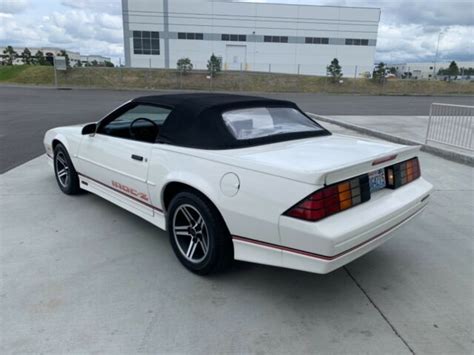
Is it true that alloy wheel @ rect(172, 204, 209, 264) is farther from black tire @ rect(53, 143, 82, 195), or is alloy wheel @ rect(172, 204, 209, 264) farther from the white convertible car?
black tire @ rect(53, 143, 82, 195)

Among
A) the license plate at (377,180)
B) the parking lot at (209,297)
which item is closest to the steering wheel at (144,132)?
the parking lot at (209,297)

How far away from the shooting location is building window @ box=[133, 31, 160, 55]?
161 ft

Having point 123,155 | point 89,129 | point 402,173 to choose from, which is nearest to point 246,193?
point 402,173

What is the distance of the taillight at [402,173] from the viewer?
2.99 meters

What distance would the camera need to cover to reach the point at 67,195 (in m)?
5.01

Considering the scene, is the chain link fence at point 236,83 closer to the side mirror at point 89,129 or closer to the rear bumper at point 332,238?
the side mirror at point 89,129

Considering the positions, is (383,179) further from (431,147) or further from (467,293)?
(431,147)

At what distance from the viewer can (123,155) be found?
3.72 metres

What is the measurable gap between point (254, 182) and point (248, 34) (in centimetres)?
5220

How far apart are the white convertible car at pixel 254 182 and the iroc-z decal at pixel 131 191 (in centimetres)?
1

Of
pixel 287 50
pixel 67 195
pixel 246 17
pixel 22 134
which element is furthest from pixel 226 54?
pixel 67 195

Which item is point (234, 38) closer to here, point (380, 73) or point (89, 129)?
point (380, 73)

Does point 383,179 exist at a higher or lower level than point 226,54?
lower

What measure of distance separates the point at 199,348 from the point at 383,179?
1879 millimetres
